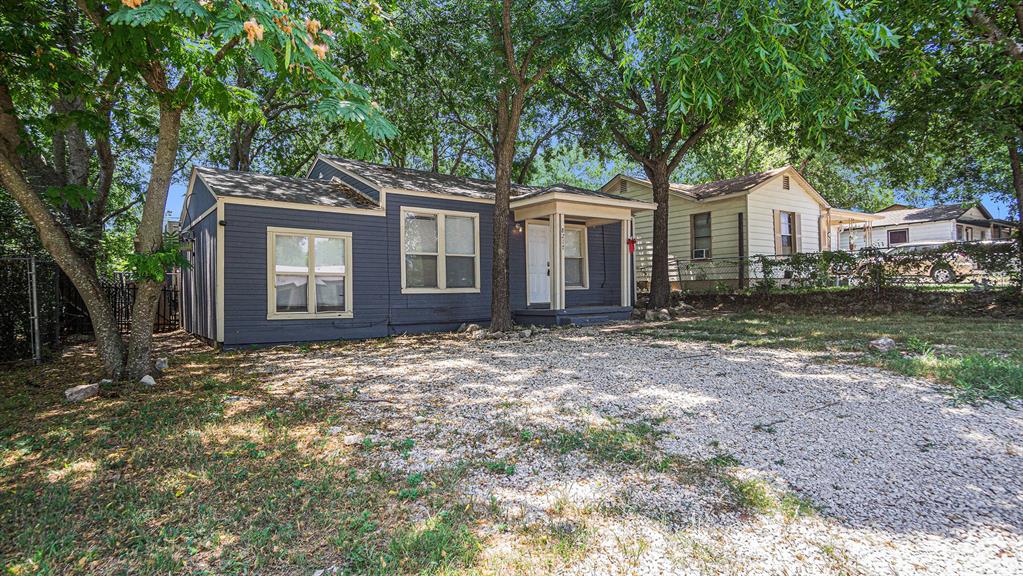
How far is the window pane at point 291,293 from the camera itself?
841cm

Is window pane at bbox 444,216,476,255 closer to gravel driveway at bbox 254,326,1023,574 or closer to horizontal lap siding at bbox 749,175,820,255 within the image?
gravel driveway at bbox 254,326,1023,574

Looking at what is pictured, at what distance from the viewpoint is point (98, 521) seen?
236 centimetres

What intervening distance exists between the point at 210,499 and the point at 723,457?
9.68ft

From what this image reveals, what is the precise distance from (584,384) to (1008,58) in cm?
987

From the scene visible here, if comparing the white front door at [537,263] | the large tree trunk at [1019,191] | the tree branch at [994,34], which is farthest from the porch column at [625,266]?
the large tree trunk at [1019,191]

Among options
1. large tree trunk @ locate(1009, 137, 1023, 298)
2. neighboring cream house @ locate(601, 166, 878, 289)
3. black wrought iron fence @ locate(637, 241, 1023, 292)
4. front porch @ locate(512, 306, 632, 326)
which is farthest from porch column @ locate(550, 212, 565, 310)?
large tree trunk @ locate(1009, 137, 1023, 298)

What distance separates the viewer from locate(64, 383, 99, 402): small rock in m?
4.60

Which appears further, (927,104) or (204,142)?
(204,142)

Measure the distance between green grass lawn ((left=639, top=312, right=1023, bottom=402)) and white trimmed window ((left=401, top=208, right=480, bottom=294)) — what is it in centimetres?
A: 386

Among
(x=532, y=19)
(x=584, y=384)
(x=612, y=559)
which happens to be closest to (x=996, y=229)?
(x=532, y=19)

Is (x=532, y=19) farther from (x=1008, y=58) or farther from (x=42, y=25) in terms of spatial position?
(x=1008, y=58)

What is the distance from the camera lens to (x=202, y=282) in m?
9.19

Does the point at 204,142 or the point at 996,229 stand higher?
the point at 204,142

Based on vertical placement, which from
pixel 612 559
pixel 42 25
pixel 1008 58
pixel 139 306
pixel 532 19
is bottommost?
pixel 612 559
